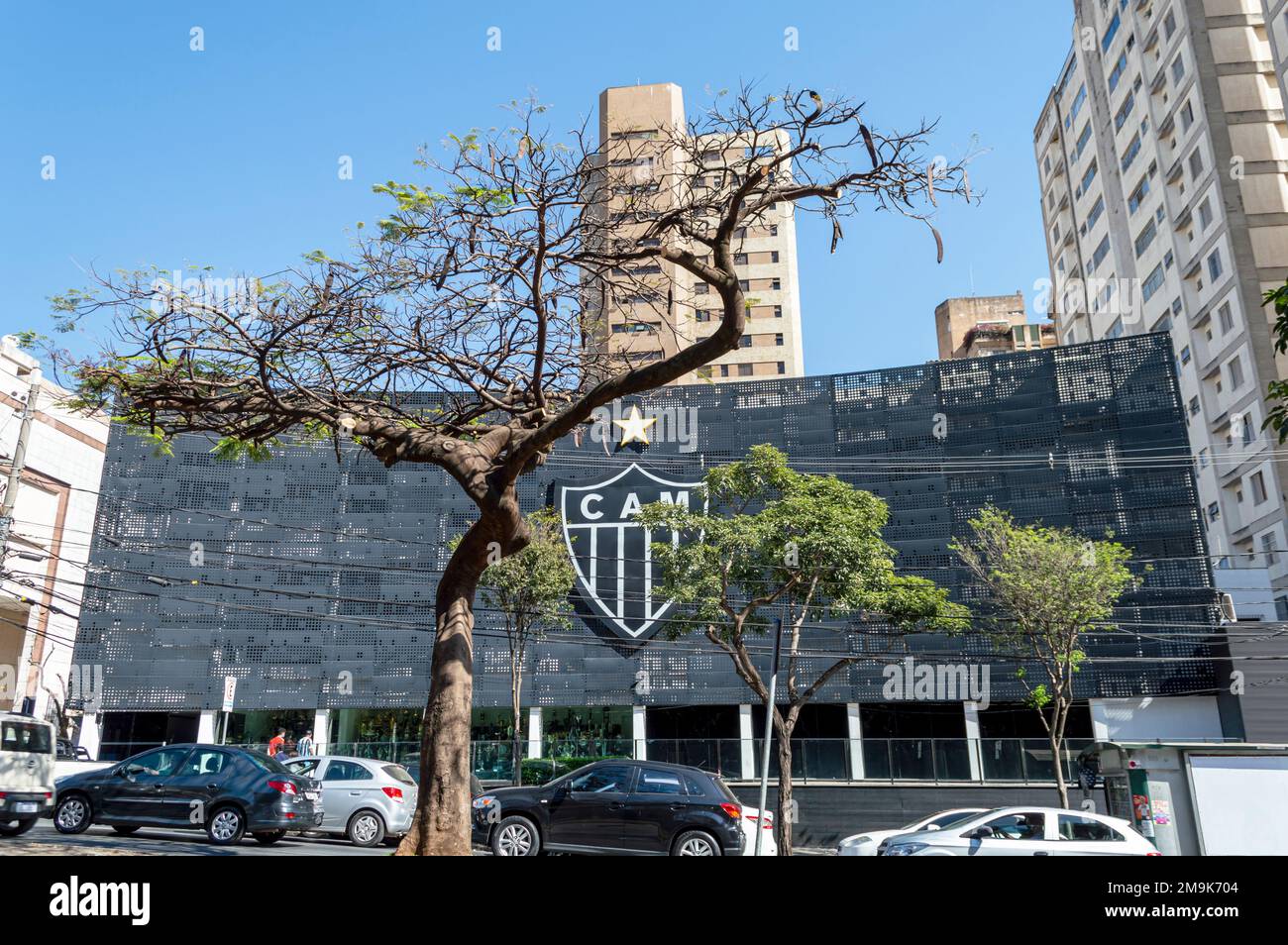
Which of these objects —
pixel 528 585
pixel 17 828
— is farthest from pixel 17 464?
pixel 528 585

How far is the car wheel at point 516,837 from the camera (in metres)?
13.1

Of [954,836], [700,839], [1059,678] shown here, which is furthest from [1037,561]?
[700,839]

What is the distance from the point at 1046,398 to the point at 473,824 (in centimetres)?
3046

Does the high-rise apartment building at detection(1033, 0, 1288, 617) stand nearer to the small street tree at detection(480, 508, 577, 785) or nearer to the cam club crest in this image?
the cam club crest

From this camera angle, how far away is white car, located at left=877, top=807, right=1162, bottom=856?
12.8 metres

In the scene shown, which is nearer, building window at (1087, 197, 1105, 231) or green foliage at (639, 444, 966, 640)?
green foliage at (639, 444, 966, 640)

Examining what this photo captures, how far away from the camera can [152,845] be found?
1279cm

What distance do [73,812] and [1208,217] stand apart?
5166 cm

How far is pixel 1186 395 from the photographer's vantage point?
Answer: 5000 cm

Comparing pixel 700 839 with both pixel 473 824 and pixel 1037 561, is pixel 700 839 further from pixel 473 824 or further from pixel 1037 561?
pixel 1037 561

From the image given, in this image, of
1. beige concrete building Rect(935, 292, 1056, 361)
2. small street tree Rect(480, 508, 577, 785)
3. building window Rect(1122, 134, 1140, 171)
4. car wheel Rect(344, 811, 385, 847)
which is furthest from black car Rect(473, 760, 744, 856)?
beige concrete building Rect(935, 292, 1056, 361)

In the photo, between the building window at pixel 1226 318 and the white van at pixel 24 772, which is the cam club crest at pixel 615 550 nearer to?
the white van at pixel 24 772

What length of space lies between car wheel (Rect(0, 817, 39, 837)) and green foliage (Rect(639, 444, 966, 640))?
41.0 feet

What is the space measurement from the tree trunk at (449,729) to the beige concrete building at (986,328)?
73771 mm
